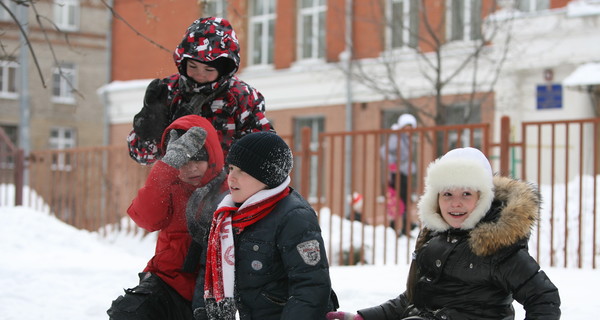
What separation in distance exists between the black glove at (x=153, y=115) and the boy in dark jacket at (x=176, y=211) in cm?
15

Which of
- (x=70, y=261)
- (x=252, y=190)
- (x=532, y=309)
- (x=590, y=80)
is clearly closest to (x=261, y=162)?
(x=252, y=190)

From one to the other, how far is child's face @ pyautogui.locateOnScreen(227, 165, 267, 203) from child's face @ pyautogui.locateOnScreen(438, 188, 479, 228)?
848 mm

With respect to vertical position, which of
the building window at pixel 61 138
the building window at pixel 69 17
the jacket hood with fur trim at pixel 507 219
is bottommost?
the jacket hood with fur trim at pixel 507 219

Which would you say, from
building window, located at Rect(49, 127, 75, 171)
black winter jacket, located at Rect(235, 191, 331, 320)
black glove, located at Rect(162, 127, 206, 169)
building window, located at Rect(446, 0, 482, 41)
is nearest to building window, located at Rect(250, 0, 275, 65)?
building window, located at Rect(446, 0, 482, 41)

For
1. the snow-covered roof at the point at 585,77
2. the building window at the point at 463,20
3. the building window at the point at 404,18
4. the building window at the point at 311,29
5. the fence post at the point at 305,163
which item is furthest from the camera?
the building window at the point at 311,29

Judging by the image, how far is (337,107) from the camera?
1989 cm

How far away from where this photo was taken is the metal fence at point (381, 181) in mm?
7562

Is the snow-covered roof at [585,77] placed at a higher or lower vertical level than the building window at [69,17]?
lower

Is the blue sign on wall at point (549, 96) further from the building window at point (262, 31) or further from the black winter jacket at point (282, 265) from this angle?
the black winter jacket at point (282, 265)

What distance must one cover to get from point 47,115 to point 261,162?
32.9 m

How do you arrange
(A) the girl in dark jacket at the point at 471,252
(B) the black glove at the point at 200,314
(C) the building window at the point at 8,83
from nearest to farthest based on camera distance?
1. (A) the girl in dark jacket at the point at 471,252
2. (B) the black glove at the point at 200,314
3. (C) the building window at the point at 8,83

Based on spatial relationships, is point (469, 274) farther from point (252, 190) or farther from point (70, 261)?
point (70, 261)

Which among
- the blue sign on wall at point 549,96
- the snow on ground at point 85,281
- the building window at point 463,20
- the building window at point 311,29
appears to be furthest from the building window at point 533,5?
the snow on ground at point 85,281

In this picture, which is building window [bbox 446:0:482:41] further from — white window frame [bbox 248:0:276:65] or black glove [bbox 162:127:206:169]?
black glove [bbox 162:127:206:169]
